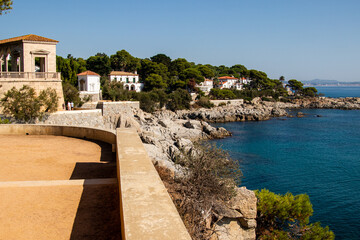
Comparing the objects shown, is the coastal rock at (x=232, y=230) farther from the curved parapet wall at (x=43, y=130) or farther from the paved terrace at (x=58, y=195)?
the curved parapet wall at (x=43, y=130)

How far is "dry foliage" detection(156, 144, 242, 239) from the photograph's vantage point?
246 inches

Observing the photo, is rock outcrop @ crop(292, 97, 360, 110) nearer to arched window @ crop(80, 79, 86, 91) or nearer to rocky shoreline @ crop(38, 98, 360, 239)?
rocky shoreline @ crop(38, 98, 360, 239)

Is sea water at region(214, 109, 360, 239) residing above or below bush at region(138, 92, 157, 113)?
below

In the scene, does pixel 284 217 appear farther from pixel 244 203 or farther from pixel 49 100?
pixel 49 100

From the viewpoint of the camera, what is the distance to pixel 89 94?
136ft

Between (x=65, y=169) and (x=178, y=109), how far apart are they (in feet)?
173

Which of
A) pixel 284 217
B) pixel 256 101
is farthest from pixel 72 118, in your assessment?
pixel 256 101

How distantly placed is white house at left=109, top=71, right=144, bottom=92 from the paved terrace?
5584 centimetres

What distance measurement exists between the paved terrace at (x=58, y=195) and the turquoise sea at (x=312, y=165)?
42.6 feet

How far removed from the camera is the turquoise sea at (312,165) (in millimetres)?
17672

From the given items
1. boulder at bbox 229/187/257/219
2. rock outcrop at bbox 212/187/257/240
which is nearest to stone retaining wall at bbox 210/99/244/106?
boulder at bbox 229/187/257/219

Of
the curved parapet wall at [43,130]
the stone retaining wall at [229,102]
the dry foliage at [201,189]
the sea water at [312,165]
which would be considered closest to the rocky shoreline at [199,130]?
the dry foliage at [201,189]

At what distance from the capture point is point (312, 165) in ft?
91.1

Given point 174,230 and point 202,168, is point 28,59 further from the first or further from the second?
point 174,230
